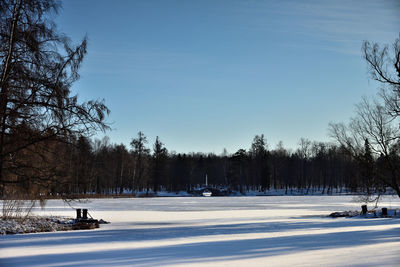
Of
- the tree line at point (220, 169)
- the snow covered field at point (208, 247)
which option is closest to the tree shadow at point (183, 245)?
the snow covered field at point (208, 247)

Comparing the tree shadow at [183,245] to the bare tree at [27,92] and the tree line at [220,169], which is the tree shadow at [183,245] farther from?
the tree line at [220,169]

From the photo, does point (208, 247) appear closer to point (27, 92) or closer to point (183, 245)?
point (183, 245)

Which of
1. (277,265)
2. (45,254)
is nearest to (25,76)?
(45,254)

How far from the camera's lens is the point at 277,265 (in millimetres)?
7758

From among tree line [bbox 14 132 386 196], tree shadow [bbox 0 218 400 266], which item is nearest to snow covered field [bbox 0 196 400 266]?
tree shadow [bbox 0 218 400 266]

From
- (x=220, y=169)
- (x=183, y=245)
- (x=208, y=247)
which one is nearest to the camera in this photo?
(x=208, y=247)

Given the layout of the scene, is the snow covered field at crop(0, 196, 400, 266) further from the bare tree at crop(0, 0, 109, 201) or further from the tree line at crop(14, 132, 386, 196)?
the tree line at crop(14, 132, 386, 196)

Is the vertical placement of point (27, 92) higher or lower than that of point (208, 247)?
higher

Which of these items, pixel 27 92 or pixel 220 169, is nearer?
pixel 27 92

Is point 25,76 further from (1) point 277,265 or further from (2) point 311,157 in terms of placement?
(2) point 311,157

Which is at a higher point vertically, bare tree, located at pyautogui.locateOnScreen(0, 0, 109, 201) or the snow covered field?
bare tree, located at pyautogui.locateOnScreen(0, 0, 109, 201)

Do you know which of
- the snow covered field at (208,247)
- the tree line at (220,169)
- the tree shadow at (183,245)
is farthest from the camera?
the tree line at (220,169)

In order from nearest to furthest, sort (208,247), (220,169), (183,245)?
(208,247) → (183,245) → (220,169)

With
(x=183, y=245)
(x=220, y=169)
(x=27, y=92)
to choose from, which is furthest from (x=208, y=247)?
(x=220, y=169)
